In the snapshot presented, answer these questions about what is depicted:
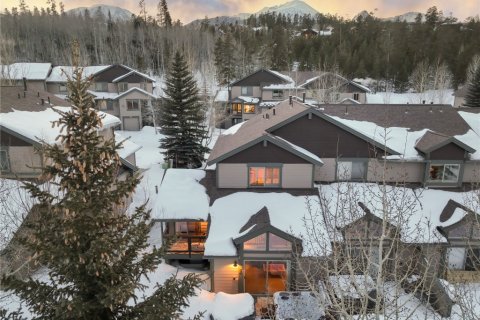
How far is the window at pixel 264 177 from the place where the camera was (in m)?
21.0

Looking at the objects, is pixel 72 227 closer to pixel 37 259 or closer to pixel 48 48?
pixel 37 259

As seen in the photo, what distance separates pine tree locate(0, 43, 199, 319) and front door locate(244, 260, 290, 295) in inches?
393

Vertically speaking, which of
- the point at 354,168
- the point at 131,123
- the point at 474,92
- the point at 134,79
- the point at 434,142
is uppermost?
the point at 134,79

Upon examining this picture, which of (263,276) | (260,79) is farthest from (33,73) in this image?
(263,276)

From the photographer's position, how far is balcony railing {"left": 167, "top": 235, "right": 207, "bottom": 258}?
65.8 ft

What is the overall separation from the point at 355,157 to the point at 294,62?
62.0 metres

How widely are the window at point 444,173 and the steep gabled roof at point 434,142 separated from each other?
114cm

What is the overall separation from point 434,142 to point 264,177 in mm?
10187

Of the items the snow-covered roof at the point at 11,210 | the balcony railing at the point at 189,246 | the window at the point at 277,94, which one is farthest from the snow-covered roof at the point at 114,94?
the balcony railing at the point at 189,246

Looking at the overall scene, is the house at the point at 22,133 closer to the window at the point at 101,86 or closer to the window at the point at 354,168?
the window at the point at 354,168

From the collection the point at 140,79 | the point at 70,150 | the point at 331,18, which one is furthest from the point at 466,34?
the point at 70,150

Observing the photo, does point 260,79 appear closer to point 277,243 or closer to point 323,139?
point 323,139

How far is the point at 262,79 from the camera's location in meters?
51.8

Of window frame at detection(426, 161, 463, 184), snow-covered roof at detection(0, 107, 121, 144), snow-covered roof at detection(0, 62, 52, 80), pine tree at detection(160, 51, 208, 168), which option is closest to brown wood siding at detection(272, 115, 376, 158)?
window frame at detection(426, 161, 463, 184)
